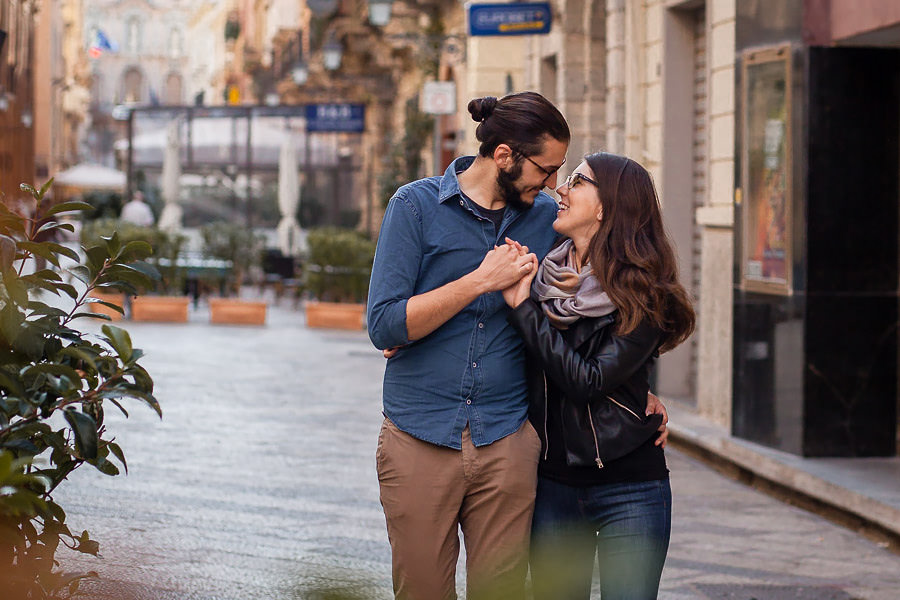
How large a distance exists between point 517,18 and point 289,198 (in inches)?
548

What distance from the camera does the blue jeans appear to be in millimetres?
3314

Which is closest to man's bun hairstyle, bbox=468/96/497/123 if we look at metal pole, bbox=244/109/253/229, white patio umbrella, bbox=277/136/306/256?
white patio umbrella, bbox=277/136/306/256

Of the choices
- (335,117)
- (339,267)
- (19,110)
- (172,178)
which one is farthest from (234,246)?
A: (19,110)

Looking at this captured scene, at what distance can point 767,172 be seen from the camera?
9.18m

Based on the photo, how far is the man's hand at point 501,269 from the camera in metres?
3.27

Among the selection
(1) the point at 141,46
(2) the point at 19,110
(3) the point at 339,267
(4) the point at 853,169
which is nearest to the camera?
(4) the point at 853,169

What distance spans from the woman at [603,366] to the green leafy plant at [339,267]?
16619 millimetres

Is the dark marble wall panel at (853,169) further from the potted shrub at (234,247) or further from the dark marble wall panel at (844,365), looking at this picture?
the potted shrub at (234,247)

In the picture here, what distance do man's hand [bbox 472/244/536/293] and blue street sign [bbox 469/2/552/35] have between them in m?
11.5

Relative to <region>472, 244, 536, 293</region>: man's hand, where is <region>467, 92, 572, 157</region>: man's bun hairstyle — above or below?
above

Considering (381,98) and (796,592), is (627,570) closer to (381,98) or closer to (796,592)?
(796,592)

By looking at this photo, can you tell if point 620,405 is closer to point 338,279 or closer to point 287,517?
point 287,517

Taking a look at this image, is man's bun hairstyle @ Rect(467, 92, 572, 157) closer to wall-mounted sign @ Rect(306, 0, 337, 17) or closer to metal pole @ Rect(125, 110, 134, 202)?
wall-mounted sign @ Rect(306, 0, 337, 17)

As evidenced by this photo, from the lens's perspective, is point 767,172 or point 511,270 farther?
point 767,172
